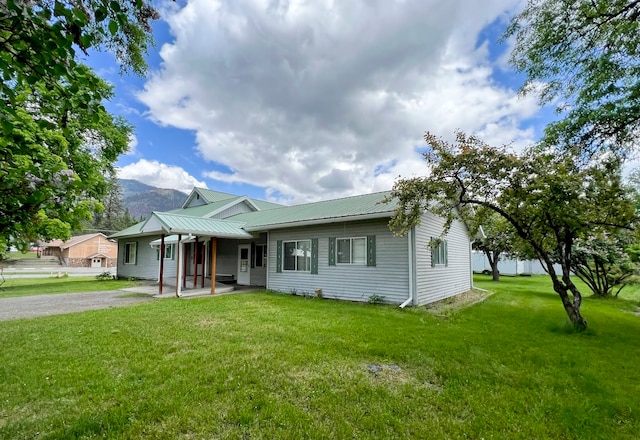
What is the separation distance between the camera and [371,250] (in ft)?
33.1

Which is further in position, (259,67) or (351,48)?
(259,67)

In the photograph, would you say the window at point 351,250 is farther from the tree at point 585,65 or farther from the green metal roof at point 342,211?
the tree at point 585,65

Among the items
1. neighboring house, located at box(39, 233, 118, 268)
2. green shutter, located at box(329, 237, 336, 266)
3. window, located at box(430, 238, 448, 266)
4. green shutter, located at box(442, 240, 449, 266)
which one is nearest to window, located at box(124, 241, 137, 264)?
green shutter, located at box(329, 237, 336, 266)

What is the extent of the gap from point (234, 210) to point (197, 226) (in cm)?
674

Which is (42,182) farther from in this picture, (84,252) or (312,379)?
(84,252)

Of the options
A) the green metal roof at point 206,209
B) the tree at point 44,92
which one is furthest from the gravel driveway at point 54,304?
the tree at point 44,92

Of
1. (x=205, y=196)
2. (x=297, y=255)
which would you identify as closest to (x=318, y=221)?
(x=297, y=255)

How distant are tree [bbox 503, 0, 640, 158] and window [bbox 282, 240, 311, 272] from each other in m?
8.10

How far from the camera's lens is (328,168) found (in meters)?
22.3

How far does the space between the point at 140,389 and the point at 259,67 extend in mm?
9935

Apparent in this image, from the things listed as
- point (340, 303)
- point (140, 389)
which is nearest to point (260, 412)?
point (140, 389)

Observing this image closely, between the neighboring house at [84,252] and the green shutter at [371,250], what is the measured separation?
1769 inches

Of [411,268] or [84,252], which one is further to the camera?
[84,252]

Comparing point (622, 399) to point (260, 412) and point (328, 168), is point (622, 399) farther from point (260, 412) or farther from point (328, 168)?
→ point (328, 168)
